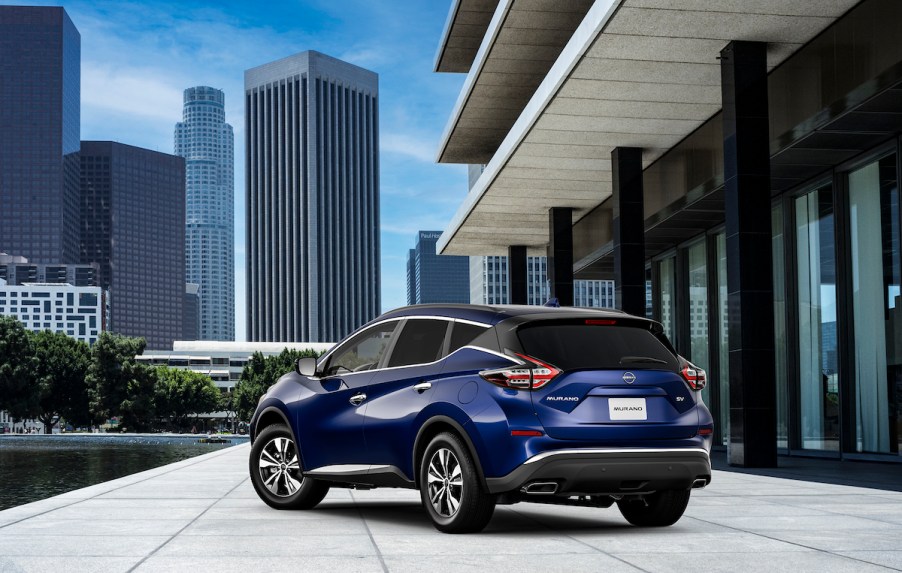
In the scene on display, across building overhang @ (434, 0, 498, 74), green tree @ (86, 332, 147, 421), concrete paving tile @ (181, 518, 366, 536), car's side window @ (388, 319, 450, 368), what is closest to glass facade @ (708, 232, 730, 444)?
building overhang @ (434, 0, 498, 74)

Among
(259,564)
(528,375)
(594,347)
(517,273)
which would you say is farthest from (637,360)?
(517,273)

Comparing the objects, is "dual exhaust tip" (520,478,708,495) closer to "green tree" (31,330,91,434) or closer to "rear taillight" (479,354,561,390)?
"rear taillight" (479,354,561,390)

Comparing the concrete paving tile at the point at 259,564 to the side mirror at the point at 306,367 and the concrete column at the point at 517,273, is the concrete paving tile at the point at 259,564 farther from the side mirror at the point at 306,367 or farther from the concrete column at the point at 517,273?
the concrete column at the point at 517,273

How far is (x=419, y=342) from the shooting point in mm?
8500

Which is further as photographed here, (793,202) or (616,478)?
(793,202)

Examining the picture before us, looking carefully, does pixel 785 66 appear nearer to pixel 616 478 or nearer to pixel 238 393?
pixel 616 478

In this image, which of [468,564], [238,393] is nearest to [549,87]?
[468,564]

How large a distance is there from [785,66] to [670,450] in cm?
1135

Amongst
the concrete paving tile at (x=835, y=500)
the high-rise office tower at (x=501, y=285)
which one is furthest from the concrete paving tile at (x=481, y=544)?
the high-rise office tower at (x=501, y=285)

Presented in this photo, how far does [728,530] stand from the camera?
7961 mm

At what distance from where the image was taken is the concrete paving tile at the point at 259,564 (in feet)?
19.8

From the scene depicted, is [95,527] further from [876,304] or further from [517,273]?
[517,273]

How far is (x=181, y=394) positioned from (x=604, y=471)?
103990 millimetres

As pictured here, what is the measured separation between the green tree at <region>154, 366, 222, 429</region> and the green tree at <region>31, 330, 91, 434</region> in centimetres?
826
